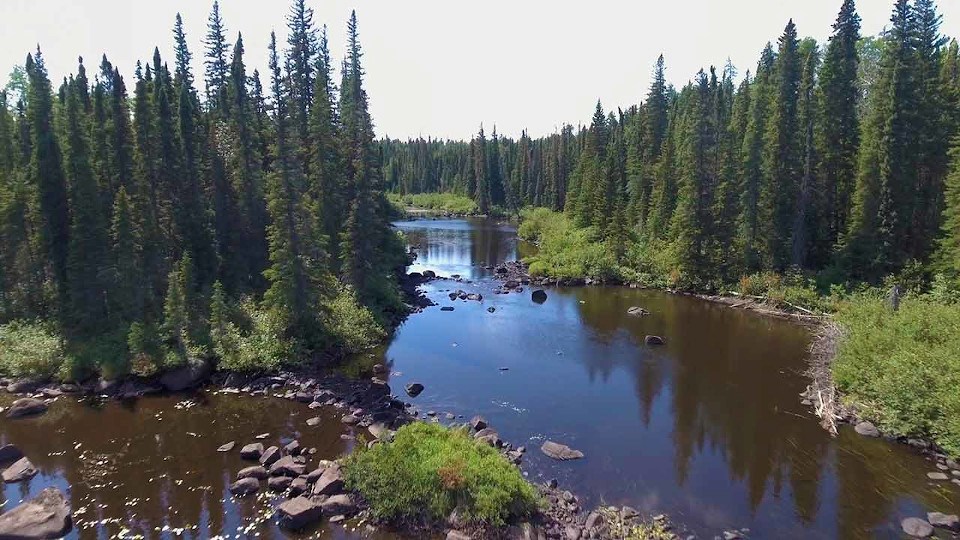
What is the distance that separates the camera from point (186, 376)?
98.6ft

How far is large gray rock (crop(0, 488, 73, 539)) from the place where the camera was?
1728cm

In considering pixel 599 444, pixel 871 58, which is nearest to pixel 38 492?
pixel 599 444

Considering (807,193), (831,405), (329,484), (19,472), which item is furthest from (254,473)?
(807,193)

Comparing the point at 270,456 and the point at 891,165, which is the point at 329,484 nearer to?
the point at 270,456

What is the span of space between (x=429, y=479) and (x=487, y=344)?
19.9 meters

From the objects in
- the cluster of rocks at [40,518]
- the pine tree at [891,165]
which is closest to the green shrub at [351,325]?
the cluster of rocks at [40,518]

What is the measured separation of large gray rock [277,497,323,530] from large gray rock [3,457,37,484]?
10650 mm

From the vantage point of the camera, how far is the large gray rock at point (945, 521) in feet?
57.9

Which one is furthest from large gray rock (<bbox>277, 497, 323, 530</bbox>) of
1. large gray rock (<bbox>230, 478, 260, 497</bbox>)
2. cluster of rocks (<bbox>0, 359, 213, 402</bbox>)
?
cluster of rocks (<bbox>0, 359, 213, 402</bbox>)

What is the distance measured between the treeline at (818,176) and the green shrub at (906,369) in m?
15.1

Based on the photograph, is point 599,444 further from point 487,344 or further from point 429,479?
point 487,344

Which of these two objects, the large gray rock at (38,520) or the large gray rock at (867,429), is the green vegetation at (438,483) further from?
the large gray rock at (867,429)

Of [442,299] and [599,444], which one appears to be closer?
[599,444]

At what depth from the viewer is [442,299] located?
52.1 m
